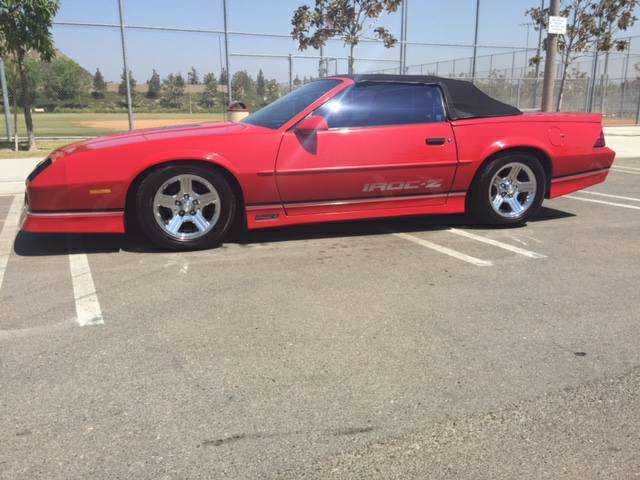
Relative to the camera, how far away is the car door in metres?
4.75

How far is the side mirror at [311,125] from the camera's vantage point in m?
4.69

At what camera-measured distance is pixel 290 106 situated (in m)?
5.19

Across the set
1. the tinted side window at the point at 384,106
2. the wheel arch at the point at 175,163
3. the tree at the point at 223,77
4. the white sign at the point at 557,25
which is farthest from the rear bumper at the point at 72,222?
the tree at the point at 223,77

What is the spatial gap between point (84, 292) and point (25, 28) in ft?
31.8

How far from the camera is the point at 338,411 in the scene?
2359 millimetres

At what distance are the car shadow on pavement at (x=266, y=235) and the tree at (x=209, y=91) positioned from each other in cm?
1159

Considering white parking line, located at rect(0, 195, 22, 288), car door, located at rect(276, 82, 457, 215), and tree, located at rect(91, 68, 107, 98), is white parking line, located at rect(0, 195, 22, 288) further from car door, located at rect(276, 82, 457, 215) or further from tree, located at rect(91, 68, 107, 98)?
tree, located at rect(91, 68, 107, 98)

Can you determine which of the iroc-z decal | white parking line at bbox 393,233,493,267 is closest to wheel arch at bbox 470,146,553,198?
the iroc-z decal

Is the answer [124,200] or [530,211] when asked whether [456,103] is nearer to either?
[530,211]

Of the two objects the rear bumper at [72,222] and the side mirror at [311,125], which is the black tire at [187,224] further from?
the side mirror at [311,125]

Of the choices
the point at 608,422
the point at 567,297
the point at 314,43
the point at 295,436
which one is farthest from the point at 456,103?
the point at 314,43

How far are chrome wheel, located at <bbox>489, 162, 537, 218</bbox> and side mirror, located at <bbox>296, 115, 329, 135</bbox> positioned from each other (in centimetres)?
186

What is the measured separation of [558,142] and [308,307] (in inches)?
139

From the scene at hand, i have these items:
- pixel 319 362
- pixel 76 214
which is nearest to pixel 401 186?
pixel 319 362
